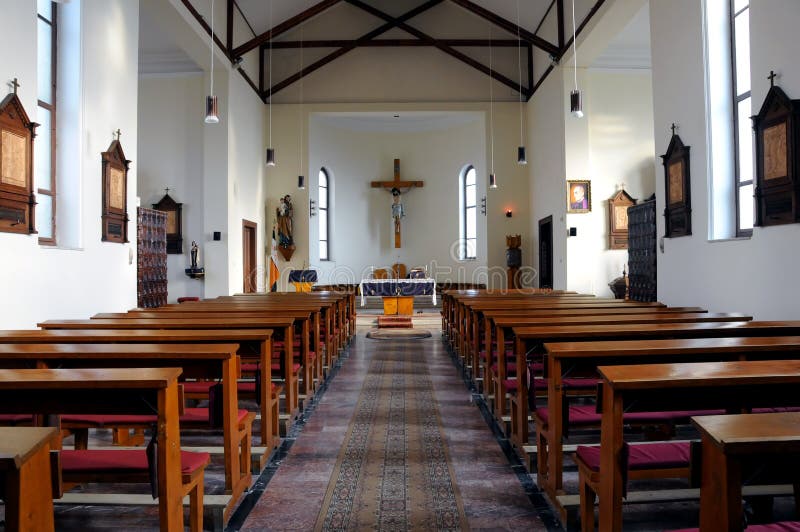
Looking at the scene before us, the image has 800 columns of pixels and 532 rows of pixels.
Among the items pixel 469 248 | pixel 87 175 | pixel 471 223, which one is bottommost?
pixel 469 248

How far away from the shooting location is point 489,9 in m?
12.6

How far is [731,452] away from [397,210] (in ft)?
49.5

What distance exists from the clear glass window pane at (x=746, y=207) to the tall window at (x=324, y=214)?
1158 cm

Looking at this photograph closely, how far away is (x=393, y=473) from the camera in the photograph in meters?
3.12

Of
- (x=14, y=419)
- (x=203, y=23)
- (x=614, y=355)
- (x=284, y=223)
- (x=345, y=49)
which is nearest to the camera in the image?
(x=614, y=355)

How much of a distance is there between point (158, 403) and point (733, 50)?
6.64 meters

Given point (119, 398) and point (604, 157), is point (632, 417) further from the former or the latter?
point (604, 157)

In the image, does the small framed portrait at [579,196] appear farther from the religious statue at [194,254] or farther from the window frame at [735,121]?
the religious statue at [194,254]

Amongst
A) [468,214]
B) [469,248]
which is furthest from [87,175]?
[468,214]

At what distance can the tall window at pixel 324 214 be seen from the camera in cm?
1622

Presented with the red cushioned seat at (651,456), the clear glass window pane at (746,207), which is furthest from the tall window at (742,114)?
the red cushioned seat at (651,456)

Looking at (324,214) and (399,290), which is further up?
(324,214)

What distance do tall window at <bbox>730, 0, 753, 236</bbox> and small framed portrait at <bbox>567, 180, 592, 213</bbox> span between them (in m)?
5.13

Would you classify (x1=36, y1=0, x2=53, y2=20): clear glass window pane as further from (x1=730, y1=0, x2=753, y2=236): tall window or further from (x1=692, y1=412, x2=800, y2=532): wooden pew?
(x1=730, y1=0, x2=753, y2=236): tall window
